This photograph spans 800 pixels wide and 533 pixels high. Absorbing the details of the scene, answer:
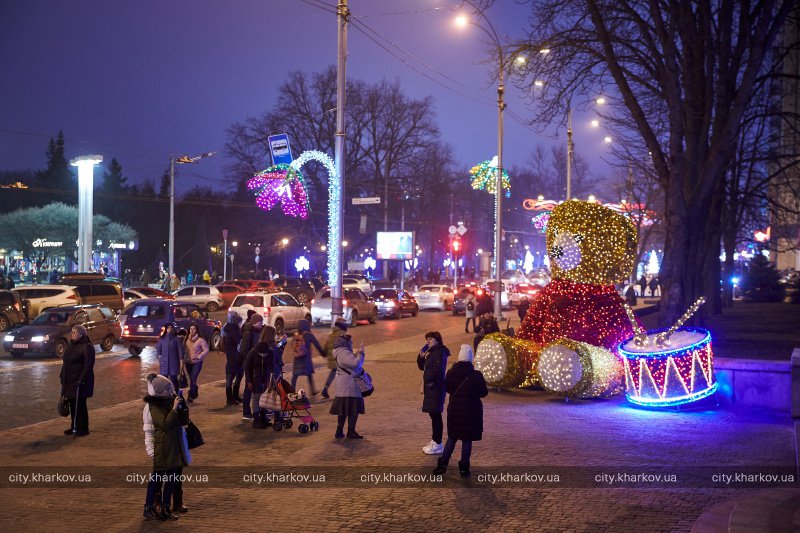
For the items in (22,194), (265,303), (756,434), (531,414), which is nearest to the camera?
(756,434)

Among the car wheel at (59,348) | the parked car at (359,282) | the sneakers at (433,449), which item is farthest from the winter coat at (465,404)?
the parked car at (359,282)

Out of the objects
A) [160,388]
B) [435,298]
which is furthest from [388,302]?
[160,388]

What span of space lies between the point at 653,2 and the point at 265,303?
16.3 metres

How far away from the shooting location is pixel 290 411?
464 inches

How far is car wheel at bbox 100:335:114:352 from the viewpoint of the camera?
2321 cm

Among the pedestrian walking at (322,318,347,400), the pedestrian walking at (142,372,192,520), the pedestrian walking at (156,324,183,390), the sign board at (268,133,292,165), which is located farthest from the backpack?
the sign board at (268,133,292,165)

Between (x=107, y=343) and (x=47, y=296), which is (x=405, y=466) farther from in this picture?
(x=47, y=296)

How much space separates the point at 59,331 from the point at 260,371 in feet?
38.0

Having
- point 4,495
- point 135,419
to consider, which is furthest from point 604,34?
point 4,495

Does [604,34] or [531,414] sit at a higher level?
[604,34]

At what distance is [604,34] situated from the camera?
714 inches

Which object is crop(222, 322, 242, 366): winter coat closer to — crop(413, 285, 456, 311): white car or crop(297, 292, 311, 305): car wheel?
crop(297, 292, 311, 305): car wheel

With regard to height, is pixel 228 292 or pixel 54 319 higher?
pixel 228 292

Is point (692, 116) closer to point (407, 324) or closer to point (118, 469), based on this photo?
point (118, 469)
